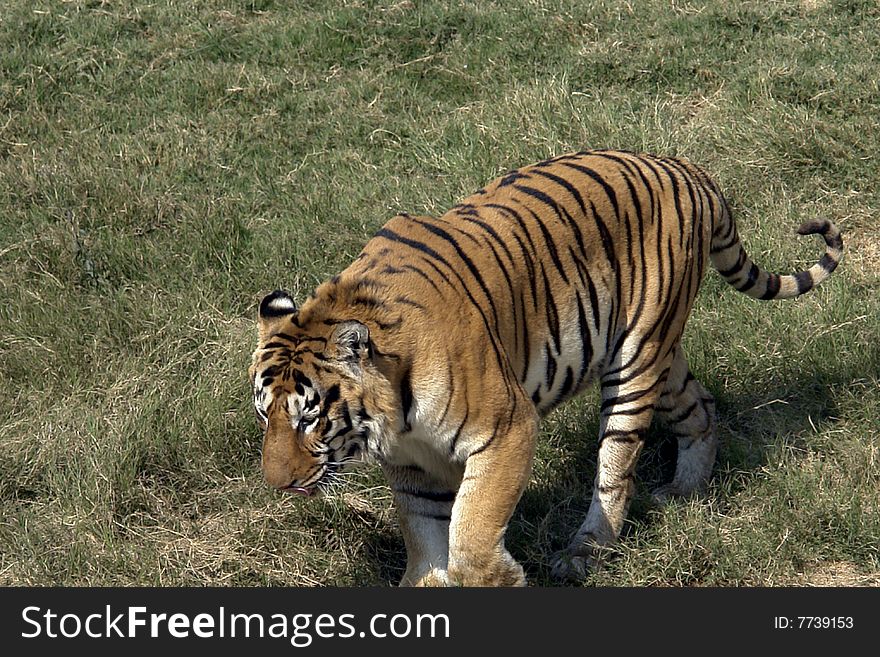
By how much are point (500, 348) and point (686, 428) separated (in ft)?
4.19

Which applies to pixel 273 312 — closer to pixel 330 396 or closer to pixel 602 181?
pixel 330 396

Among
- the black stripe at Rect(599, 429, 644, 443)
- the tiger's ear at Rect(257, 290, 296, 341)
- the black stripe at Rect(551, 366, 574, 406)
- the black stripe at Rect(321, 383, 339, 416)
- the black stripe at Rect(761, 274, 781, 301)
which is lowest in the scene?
the black stripe at Rect(599, 429, 644, 443)

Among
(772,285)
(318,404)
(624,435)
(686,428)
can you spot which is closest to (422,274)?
(318,404)

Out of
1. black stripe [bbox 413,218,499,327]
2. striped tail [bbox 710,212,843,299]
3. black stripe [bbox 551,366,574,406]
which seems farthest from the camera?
striped tail [bbox 710,212,843,299]

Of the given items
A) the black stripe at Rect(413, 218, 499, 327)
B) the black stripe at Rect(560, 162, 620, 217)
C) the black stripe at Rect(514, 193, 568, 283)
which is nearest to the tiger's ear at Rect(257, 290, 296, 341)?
the black stripe at Rect(413, 218, 499, 327)

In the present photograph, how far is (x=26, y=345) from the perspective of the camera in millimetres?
5262

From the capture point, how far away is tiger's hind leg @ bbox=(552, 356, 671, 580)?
4.33 metres

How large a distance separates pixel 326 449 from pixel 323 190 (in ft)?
9.89

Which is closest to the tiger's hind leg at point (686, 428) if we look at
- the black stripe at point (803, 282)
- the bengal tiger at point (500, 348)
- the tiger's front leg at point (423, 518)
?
the bengal tiger at point (500, 348)

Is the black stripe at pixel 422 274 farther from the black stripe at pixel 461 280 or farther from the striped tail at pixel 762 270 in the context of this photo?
the striped tail at pixel 762 270

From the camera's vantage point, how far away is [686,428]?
4754mm

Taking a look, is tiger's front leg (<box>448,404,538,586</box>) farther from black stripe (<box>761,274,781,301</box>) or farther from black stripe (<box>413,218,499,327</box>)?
black stripe (<box>761,274,781,301</box>)

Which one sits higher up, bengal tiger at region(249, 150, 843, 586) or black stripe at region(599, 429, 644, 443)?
bengal tiger at region(249, 150, 843, 586)

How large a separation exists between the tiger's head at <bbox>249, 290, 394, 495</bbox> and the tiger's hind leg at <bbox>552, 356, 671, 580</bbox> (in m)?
1.09
